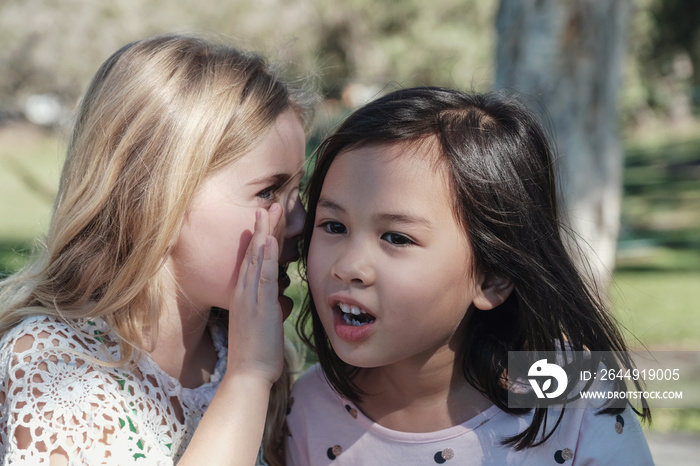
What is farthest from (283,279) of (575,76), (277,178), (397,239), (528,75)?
(575,76)

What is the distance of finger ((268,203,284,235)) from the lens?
213 cm

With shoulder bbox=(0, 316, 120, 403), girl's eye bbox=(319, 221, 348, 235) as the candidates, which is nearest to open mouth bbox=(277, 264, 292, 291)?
girl's eye bbox=(319, 221, 348, 235)

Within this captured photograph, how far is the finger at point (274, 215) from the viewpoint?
2133 mm

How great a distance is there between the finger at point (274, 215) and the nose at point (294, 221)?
0.22 ft

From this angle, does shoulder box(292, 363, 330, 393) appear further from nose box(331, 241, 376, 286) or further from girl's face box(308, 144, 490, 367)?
nose box(331, 241, 376, 286)

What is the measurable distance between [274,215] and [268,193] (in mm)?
112

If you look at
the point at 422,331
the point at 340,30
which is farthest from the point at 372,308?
the point at 340,30

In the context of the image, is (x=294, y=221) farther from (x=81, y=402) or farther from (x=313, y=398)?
(x=81, y=402)

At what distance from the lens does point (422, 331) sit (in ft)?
6.28

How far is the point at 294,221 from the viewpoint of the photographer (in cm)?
224

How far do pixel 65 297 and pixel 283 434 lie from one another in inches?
30.3

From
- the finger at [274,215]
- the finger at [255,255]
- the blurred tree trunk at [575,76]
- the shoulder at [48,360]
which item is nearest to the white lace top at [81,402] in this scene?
the shoulder at [48,360]

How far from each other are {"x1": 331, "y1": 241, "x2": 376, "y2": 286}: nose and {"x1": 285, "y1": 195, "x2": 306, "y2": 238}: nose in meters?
0.38

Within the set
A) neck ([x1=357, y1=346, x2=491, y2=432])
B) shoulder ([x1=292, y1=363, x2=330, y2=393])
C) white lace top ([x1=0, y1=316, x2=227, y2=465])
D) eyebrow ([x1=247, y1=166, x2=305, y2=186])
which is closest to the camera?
white lace top ([x1=0, y1=316, x2=227, y2=465])
